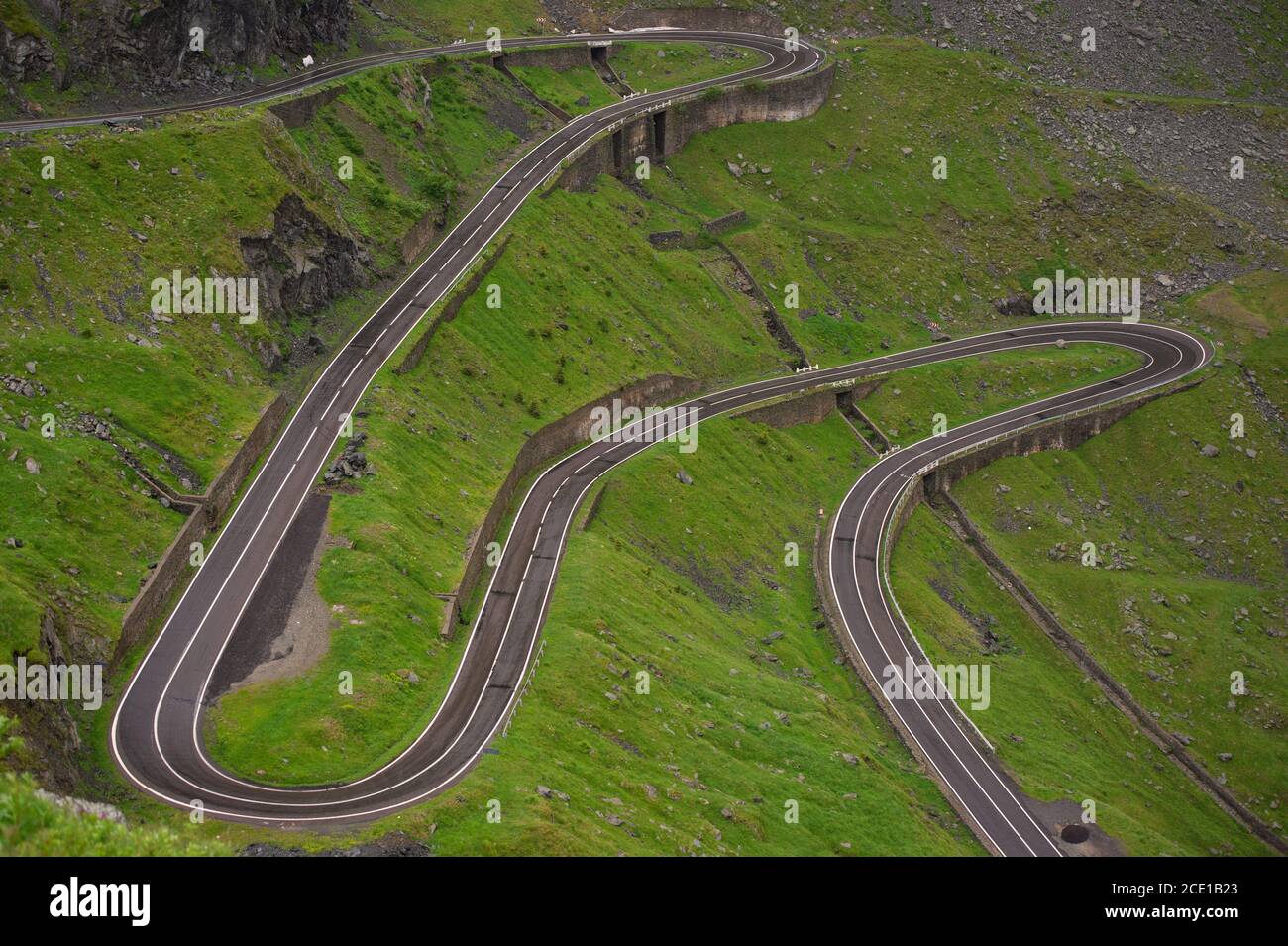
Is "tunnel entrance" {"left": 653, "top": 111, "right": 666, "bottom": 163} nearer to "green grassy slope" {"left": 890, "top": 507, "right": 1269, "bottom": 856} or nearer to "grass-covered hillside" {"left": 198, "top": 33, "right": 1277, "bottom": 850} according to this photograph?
"grass-covered hillside" {"left": 198, "top": 33, "right": 1277, "bottom": 850}

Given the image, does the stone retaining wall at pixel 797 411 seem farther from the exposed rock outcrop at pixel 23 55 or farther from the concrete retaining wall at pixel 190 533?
the exposed rock outcrop at pixel 23 55

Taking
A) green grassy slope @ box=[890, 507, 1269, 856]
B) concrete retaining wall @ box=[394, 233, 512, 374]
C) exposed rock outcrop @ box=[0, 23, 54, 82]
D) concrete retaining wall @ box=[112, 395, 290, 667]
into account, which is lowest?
green grassy slope @ box=[890, 507, 1269, 856]

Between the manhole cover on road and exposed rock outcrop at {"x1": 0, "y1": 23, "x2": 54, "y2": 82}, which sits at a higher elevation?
exposed rock outcrop at {"x1": 0, "y1": 23, "x2": 54, "y2": 82}

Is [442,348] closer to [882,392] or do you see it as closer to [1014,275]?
[882,392]

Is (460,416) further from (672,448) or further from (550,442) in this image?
(672,448)

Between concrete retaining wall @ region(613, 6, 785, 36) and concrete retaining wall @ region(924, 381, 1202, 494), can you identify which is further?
concrete retaining wall @ region(613, 6, 785, 36)

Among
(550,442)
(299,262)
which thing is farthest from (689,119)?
(299,262)

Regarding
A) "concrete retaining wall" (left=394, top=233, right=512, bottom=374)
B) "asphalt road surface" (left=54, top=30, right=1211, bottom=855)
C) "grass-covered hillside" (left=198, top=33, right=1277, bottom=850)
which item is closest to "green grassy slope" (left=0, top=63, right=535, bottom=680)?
"asphalt road surface" (left=54, top=30, right=1211, bottom=855)

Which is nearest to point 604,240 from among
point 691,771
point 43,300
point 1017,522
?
point 1017,522
